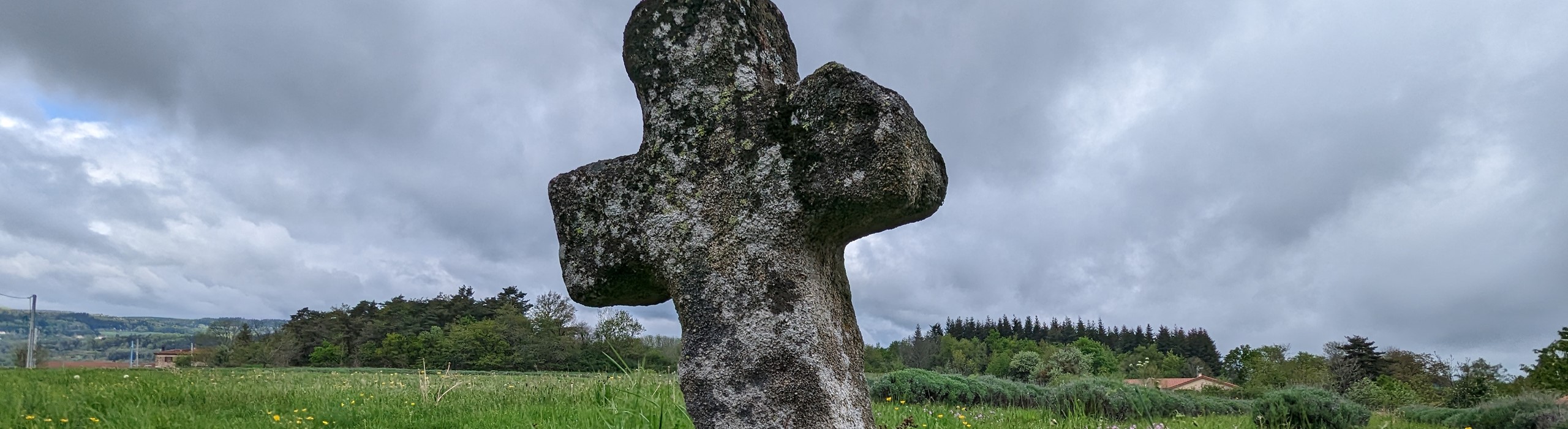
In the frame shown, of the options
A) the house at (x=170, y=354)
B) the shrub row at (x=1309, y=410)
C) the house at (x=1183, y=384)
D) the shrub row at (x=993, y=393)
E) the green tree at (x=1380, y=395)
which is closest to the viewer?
the shrub row at (x=1309, y=410)

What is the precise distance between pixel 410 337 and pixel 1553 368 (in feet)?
Result: 169

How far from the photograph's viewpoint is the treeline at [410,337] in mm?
33438

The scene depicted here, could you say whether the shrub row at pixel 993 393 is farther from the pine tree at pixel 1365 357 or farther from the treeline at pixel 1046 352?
the pine tree at pixel 1365 357

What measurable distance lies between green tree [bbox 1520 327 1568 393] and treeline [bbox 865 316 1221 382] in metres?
12.7

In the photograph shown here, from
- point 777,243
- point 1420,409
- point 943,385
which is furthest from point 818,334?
point 1420,409

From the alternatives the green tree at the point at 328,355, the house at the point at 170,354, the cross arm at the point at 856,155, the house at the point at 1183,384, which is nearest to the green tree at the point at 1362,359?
the house at the point at 1183,384

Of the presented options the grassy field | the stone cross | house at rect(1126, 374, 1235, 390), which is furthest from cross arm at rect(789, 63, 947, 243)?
house at rect(1126, 374, 1235, 390)

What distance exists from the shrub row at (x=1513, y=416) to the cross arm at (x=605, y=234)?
15.2 metres

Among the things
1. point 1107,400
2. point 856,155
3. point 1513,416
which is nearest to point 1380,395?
point 1513,416

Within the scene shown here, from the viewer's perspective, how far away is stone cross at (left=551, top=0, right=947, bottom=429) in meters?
2.65

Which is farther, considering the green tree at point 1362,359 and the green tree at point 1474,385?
the green tree at point 1362,359

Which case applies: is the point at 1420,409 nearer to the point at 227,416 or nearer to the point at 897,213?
the point at 897,213

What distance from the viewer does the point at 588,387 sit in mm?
8992

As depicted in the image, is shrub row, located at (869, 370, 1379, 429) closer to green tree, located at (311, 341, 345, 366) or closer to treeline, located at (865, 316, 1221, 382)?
treeline, located at (865, 316, 1221, 382)
